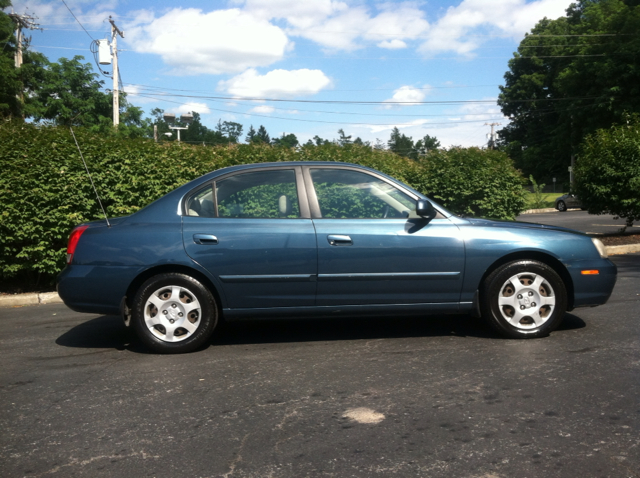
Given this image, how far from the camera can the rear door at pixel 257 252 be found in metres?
5.20

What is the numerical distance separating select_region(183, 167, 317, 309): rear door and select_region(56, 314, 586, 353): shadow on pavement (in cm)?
60

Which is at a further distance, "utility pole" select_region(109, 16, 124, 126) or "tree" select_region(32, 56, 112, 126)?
"tree" select_region(32, 56, 112, 126)

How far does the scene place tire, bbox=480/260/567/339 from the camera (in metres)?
5.35

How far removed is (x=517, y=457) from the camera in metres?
3.03

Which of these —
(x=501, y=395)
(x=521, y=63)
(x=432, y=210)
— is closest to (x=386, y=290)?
(x=432, y=210)

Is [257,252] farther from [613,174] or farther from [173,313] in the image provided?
[613,174]

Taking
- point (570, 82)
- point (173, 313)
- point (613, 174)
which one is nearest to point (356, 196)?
point (173, 313)

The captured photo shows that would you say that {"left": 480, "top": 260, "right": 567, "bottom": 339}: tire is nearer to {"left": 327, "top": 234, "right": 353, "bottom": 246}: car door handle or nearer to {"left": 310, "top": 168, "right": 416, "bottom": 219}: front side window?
{"left": 310, "top": 168, "right": 416, "bottom": 219}: front side window

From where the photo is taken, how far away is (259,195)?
17.9 feet

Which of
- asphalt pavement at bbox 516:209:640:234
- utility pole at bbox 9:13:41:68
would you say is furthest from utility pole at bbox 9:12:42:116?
asphalt pavement at bbox 516:209:640:234

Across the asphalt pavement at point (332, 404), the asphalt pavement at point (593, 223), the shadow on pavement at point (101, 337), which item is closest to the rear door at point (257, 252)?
the asphalt pavement at point (332, 404)

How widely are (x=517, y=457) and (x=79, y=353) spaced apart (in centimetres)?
391

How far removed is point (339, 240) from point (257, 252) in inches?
27.6

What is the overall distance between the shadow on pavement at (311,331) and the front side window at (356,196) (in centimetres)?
116
